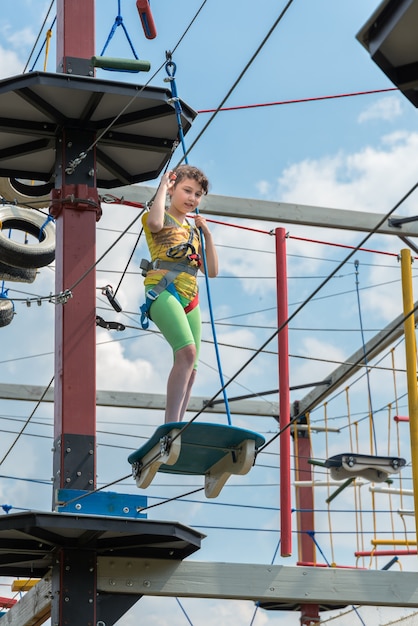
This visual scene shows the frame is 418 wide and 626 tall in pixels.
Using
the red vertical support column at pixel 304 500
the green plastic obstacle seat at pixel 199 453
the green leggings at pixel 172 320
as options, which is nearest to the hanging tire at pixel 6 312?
the red vertical support column at pixel 304 500

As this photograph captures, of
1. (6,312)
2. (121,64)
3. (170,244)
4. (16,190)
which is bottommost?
(170,244)

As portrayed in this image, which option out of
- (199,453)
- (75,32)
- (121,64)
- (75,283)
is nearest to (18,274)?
(75,32)

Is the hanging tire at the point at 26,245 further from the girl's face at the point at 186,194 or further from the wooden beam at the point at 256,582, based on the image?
the wooden beam at the point at 256,582

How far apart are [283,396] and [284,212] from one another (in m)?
2.59

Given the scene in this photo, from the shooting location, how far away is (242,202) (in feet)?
31.2

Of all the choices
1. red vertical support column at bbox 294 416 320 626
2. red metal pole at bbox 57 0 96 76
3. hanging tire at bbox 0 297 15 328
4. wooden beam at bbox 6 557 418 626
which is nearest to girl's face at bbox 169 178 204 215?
red metal pole at bbox 57 0 96 76

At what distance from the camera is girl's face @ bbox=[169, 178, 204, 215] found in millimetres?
6227

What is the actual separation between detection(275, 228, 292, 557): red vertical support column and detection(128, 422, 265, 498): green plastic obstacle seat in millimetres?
1003

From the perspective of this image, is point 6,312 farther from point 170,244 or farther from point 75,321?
point 170,244

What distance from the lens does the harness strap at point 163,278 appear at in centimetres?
599

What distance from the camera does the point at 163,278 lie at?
237 inches

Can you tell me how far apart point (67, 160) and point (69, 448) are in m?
1.69

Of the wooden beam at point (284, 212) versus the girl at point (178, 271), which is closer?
the girl at point (178, 271)

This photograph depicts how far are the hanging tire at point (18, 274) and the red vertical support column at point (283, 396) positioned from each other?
8.55 feet
